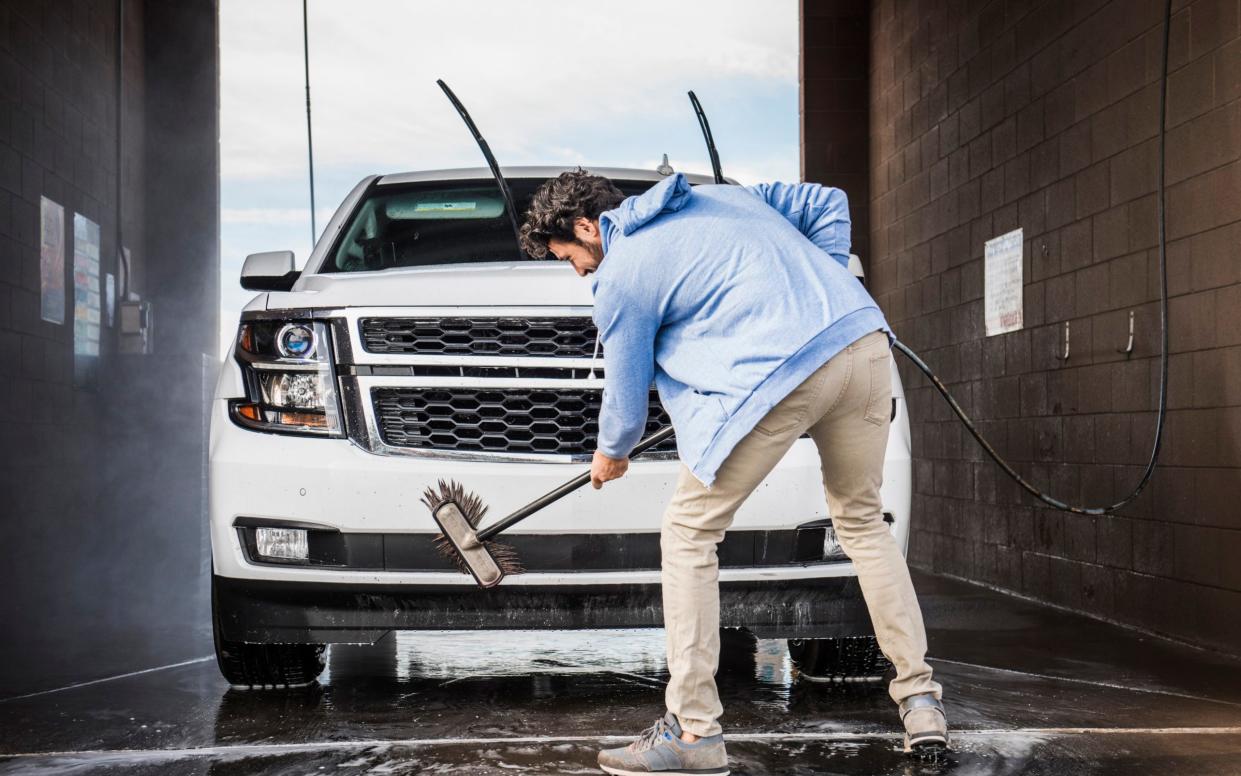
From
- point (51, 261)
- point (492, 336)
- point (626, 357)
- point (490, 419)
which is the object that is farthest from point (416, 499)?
point (51, 261)

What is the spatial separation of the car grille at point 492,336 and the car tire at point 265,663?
3.61ft

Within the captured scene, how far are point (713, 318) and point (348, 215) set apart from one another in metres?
2.56

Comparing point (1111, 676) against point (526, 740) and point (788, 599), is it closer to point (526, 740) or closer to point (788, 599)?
point (788, 599)

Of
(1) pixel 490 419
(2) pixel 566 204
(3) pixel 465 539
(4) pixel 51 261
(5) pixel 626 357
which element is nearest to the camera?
(5) pixel 626 357

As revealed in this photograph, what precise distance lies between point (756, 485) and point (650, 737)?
684 millimetres

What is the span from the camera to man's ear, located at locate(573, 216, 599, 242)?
11.8 ft

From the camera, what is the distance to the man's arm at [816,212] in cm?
382

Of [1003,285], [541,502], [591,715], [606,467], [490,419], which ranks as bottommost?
[591,715]

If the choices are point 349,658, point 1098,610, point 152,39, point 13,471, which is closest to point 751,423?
point 349,658

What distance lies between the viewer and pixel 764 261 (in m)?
3.47

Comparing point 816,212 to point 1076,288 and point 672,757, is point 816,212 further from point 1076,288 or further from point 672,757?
point 1076,288

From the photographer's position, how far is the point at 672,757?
3.53 meters

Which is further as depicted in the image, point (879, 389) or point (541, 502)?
point (541, 502)

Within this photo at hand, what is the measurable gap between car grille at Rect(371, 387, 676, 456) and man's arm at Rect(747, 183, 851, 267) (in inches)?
33.1
